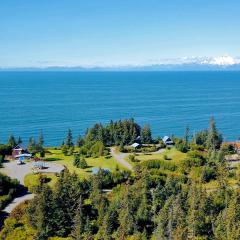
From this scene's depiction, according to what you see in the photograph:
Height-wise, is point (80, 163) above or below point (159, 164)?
above

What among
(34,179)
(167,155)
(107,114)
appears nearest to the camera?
(34,179)

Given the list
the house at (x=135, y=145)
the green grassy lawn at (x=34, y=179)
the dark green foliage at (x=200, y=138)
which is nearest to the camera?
the green grassy lawn at (x=34, y=179)

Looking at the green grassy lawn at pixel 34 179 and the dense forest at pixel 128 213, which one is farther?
the green grassy lawn at pixel 34 179

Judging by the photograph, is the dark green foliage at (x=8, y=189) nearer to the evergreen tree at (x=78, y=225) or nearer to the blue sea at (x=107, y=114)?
the evergreen tree at (x=78, y=225)

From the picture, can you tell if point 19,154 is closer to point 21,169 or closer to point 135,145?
point 21,169

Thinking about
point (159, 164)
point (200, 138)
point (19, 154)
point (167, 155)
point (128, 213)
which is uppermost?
point (19, 154)

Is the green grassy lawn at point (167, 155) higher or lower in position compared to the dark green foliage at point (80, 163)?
lower

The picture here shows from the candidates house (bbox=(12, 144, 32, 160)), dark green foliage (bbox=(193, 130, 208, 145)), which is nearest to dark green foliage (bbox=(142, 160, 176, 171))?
house (bbox=(12, 144, 32, 160))

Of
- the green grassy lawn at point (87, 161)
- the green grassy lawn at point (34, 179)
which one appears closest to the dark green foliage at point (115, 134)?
the green grassy lawn at point (87, 161)

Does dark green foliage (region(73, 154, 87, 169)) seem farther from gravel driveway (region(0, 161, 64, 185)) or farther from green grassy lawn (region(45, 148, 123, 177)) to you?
gravel driveway (region(0, 161, 64, 185))

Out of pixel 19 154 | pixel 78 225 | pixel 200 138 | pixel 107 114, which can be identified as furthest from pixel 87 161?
pixel 107 114
